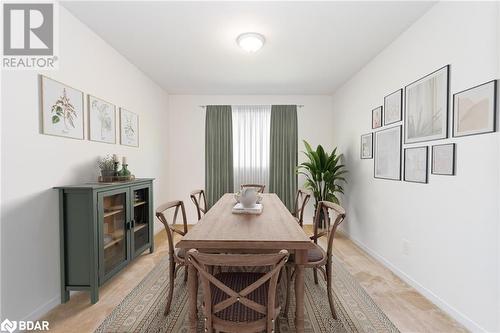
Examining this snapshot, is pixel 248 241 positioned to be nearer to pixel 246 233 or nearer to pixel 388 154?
pixel 246 233

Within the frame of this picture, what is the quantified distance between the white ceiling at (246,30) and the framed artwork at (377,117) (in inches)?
27.9

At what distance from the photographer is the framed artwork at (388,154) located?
8.44ft

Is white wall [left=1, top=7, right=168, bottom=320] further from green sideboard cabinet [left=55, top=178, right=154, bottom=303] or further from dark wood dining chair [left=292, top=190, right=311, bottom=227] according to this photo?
dark wood dining chair [left=292, top=190, right=311, bottom=227]

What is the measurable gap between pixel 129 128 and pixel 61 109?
1.11 metres

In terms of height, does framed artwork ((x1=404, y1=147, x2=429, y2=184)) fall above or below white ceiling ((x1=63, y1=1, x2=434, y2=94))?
below

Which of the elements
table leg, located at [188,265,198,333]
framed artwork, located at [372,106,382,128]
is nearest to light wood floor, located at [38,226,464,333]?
table leg, located at [188,265,198,333]

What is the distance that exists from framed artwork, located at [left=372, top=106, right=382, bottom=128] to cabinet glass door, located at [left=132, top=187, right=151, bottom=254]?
10.1 ft

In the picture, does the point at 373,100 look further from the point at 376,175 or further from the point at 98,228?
the point at 98,228

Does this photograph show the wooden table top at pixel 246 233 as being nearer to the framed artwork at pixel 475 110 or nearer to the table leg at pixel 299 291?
the table leg at pixel 299 291

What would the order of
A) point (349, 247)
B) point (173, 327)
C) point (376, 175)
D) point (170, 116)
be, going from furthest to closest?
point (170, 116)
point (349, 247)
point (376, 175)
point (173, 327)

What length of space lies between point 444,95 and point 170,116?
4257 millimetres

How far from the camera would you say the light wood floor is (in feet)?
5.82

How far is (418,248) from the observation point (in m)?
2.26

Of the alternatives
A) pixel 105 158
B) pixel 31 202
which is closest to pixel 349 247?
pixel 105 158
